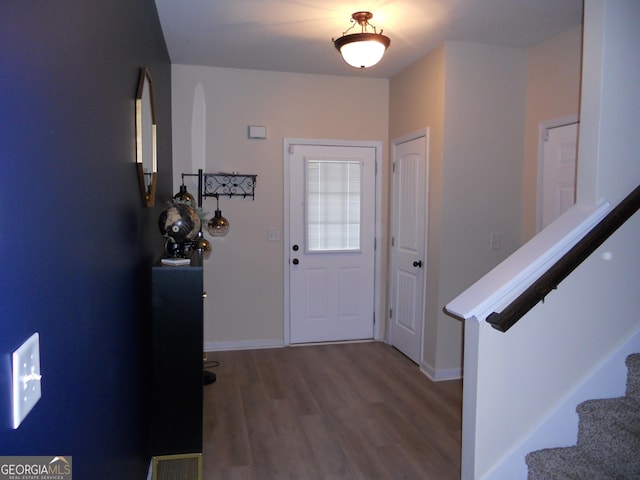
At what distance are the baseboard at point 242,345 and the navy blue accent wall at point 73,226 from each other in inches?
94.7

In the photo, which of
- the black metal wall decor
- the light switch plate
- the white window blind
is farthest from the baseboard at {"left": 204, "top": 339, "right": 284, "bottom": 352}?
the light switch plate

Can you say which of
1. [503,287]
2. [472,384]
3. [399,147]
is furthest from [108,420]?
[399,147]

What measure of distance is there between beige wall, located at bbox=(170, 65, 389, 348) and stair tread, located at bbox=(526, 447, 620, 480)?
299 centimetres

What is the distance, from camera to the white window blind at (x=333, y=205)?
4758 millimetres

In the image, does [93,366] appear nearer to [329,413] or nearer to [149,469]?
[149,469]

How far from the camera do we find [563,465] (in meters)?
2.07

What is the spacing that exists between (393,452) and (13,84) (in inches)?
105

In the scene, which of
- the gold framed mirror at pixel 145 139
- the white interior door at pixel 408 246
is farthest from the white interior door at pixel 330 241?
the gold framed mirror at pixel 145 139

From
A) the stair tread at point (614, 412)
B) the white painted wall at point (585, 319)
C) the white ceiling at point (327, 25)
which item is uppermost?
the white ceiling at point (327, 25)

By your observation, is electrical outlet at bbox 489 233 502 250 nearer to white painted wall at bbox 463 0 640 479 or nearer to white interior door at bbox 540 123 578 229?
white interior door at bbox 540 123 578 229

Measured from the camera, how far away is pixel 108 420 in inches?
62.2

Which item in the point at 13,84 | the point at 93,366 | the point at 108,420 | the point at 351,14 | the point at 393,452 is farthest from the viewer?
the point at 351,14

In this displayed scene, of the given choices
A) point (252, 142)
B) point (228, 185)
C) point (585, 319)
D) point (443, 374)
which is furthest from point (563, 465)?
point (252, 142)

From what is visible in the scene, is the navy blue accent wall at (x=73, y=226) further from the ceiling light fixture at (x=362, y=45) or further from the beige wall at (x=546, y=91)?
the beige wall at (x=546, y=91)
